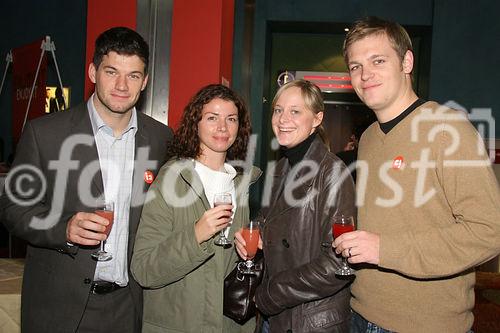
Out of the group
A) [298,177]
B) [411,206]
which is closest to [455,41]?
[298,177]

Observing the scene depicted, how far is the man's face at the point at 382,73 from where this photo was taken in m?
1.98

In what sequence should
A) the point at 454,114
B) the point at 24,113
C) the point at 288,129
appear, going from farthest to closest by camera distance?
the point at 24,113, the point at 288,129, the point at 454,114

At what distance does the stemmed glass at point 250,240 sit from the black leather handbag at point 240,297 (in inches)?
1.6

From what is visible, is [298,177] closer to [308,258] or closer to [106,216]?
[308,258]

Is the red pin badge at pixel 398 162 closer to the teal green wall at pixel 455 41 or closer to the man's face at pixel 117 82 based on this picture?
the man's face at pixel 117 82

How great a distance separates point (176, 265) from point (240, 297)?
363mm

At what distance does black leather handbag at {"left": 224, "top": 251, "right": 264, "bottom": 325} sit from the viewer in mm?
2240

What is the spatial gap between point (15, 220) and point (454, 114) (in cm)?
198

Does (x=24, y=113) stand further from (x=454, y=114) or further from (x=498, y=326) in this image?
(x=498, y=326)

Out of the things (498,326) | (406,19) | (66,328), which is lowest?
(498,326)

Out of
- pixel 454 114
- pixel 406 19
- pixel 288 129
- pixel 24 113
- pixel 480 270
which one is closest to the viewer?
pixel 454 114

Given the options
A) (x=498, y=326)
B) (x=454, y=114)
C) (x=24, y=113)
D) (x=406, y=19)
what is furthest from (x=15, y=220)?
(x=406, y=19)

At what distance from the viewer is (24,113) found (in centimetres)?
441

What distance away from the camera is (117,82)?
2357mm
